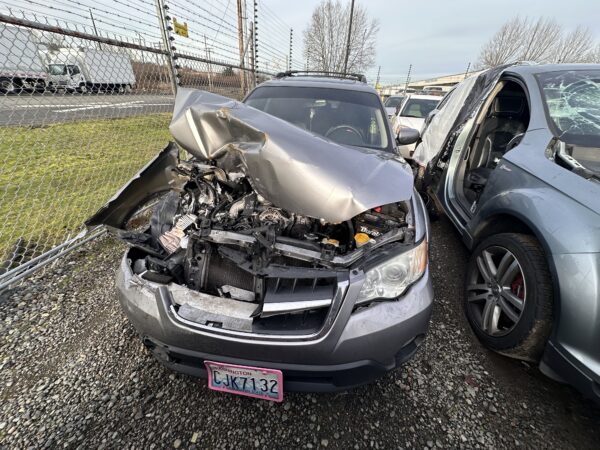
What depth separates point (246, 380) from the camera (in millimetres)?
1303

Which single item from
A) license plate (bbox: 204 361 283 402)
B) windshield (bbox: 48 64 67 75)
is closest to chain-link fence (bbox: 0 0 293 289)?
windshield (bbox: 48 64 67 75)

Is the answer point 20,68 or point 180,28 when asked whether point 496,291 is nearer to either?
point 20,68

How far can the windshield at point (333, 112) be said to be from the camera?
2.53m

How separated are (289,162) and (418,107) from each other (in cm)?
775

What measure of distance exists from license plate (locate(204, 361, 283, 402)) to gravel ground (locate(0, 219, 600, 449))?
0.28 meters

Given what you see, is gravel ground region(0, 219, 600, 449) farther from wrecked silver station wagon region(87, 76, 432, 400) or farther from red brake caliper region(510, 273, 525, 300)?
red brake caliper region(510, 273, 525, 300)

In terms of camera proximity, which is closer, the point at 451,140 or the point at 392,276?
the point at 392,276

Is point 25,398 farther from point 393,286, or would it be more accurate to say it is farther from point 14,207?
point 14,207

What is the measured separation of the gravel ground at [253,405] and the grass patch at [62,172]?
1.39m

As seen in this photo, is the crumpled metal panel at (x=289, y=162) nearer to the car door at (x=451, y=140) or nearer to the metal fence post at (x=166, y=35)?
the car door at (x=451, y=140)

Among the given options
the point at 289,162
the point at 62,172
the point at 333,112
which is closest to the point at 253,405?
the point at 289,162

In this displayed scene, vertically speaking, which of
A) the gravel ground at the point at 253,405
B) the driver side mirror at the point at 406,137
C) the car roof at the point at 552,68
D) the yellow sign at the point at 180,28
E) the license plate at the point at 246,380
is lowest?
the gravel ground at the point at 253,405

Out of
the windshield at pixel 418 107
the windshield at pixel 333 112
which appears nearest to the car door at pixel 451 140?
the windshield at pixel 333 112

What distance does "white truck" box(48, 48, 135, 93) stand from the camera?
110 inches
